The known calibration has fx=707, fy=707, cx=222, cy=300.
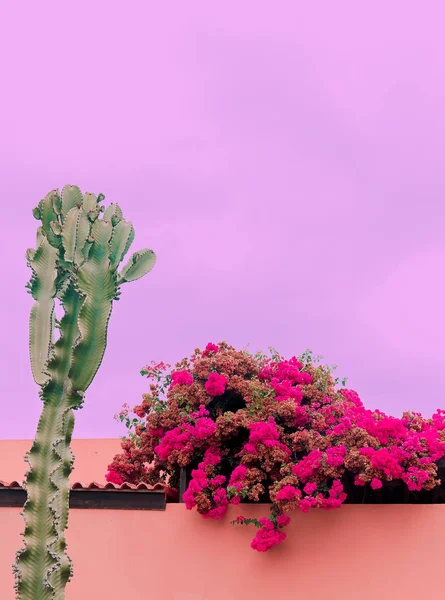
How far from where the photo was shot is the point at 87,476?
16125 millimetres

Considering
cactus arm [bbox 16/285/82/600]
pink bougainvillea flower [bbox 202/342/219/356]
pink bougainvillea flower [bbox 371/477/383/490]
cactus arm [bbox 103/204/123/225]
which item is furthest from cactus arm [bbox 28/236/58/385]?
pink bougainvillea flower [bbox 371/477/383/490]

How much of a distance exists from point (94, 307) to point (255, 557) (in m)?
5.05

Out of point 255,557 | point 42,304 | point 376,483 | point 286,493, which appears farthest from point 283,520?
point 42,304

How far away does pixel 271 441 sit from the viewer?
410 inches

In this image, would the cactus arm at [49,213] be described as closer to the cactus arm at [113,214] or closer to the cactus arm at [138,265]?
the cactus arm at [113,214]

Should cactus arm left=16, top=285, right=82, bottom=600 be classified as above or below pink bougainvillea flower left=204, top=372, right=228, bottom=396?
below

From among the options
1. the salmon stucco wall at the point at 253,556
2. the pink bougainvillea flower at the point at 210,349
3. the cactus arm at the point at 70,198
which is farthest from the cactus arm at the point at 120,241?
the salmon stucco wall at the point at 253,556

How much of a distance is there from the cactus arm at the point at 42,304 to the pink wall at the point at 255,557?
12.9 ft

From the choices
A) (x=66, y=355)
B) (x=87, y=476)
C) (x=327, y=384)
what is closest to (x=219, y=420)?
(x=327, y=384)

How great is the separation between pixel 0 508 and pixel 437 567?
6.94 meters

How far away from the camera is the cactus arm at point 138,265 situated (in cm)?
846

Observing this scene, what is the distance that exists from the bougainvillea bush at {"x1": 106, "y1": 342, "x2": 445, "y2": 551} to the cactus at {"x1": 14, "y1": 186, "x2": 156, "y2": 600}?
3.41 metres

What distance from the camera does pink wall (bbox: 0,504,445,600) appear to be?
1016cm

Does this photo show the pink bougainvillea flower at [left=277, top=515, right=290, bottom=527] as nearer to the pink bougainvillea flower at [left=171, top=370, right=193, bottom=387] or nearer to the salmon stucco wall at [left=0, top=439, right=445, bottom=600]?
the salmon stucco wall at [left=0, top=439, right=445, bottom=600]
